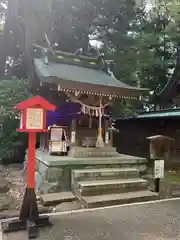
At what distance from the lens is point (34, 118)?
156 inches

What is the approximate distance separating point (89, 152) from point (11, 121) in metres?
5.40

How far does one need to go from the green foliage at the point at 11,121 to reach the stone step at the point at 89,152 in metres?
3.81

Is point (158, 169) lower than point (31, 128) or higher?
lower

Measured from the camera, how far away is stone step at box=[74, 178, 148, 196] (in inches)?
214

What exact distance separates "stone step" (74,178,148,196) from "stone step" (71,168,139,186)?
0.19 metres

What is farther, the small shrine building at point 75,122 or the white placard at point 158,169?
the small shrine building at point 75,122

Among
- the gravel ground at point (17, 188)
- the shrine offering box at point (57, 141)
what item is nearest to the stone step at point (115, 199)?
the gravel ground at point (17, 188)

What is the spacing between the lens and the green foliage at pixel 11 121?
9.71 meters

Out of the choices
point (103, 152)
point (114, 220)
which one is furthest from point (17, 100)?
point (114, 220)

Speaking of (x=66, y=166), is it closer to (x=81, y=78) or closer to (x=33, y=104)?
(x=33, y=104)

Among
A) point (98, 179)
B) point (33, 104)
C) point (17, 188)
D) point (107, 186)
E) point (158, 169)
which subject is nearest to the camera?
point (33, 104)

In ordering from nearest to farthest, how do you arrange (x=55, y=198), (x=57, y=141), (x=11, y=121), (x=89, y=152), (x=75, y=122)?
(x=55, y=198) < (x=89, y=152) < (x=57, y=141) < (x=75, y=122) < (x=11, y=121)

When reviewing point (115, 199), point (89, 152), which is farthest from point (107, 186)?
point (89, 152)

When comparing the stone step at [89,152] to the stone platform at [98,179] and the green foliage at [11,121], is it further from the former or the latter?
the green foliage at [11,121]
